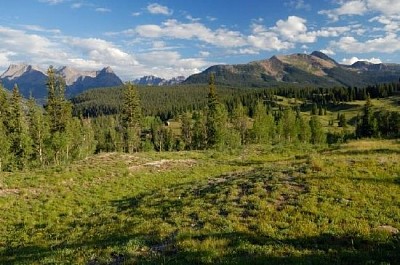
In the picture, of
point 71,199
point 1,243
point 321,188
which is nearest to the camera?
point 1,243

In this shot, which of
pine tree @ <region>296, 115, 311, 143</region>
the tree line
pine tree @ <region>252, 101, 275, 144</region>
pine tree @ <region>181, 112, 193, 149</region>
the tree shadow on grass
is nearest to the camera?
the tree shadow on grass

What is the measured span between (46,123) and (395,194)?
74.5 m

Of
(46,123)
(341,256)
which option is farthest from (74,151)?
(341,256)

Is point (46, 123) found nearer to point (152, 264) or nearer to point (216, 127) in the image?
point (216, 127)

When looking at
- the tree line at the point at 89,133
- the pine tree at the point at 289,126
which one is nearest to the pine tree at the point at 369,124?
the tree line at the point at 89,133

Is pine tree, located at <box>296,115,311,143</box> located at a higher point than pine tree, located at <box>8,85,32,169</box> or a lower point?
lower

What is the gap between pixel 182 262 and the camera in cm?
1323

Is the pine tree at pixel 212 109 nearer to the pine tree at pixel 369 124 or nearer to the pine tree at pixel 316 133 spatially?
the pine tree at pixel 316 133

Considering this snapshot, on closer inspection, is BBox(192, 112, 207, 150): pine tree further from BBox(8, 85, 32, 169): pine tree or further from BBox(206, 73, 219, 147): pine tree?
BBox(8, 85, 32, 169): pine tree

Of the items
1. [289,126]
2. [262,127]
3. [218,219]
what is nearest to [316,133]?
[289,126]

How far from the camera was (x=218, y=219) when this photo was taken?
710 inches

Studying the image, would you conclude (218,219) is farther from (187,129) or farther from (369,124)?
(369,124)

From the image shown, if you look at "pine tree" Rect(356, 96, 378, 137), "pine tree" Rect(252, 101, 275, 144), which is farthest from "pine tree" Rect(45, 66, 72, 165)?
"pine tree" Rect(356, 96, 378, 137)

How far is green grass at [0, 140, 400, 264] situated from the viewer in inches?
553
